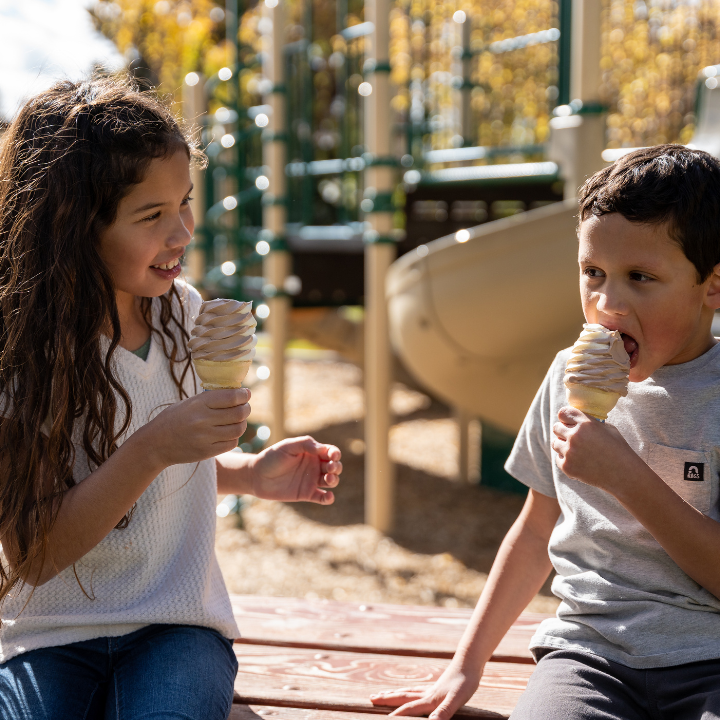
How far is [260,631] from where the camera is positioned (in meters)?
2.32

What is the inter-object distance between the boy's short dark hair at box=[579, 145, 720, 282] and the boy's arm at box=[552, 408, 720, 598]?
0.38m

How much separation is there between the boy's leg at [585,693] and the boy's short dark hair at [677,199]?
760 millimetres

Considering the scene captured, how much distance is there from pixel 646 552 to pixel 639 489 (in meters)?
0.22

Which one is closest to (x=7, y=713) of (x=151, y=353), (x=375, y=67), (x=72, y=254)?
(x=151, y=353)

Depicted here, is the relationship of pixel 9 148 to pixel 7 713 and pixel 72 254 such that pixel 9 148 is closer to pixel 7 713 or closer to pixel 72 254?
pixel 72 254

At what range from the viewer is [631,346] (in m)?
1.59

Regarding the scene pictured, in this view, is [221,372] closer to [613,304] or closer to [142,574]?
[142,574]

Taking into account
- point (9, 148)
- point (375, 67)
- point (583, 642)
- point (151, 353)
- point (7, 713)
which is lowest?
point (7, 713)

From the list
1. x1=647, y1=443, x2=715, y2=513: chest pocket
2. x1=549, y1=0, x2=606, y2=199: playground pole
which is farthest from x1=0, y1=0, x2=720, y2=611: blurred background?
x1=647, y1=443, x2=715, y2=513: chest pocket

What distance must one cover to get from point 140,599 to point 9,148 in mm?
1000

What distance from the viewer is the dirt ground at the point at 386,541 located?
480cm

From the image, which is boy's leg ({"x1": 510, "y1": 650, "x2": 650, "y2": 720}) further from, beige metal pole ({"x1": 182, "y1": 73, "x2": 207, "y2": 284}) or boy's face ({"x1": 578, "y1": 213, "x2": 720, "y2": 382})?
beige metal pole ({"x1": 182, "y1": 73, "x2": 207, "y2": 284})

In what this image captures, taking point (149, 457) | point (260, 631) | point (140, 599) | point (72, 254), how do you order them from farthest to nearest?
point (260, 631) < point (140, 599) < point (72, 254) < point (149, 457)

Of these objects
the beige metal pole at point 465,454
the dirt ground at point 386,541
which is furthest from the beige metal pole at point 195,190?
the beige metal pole at point 465,454
